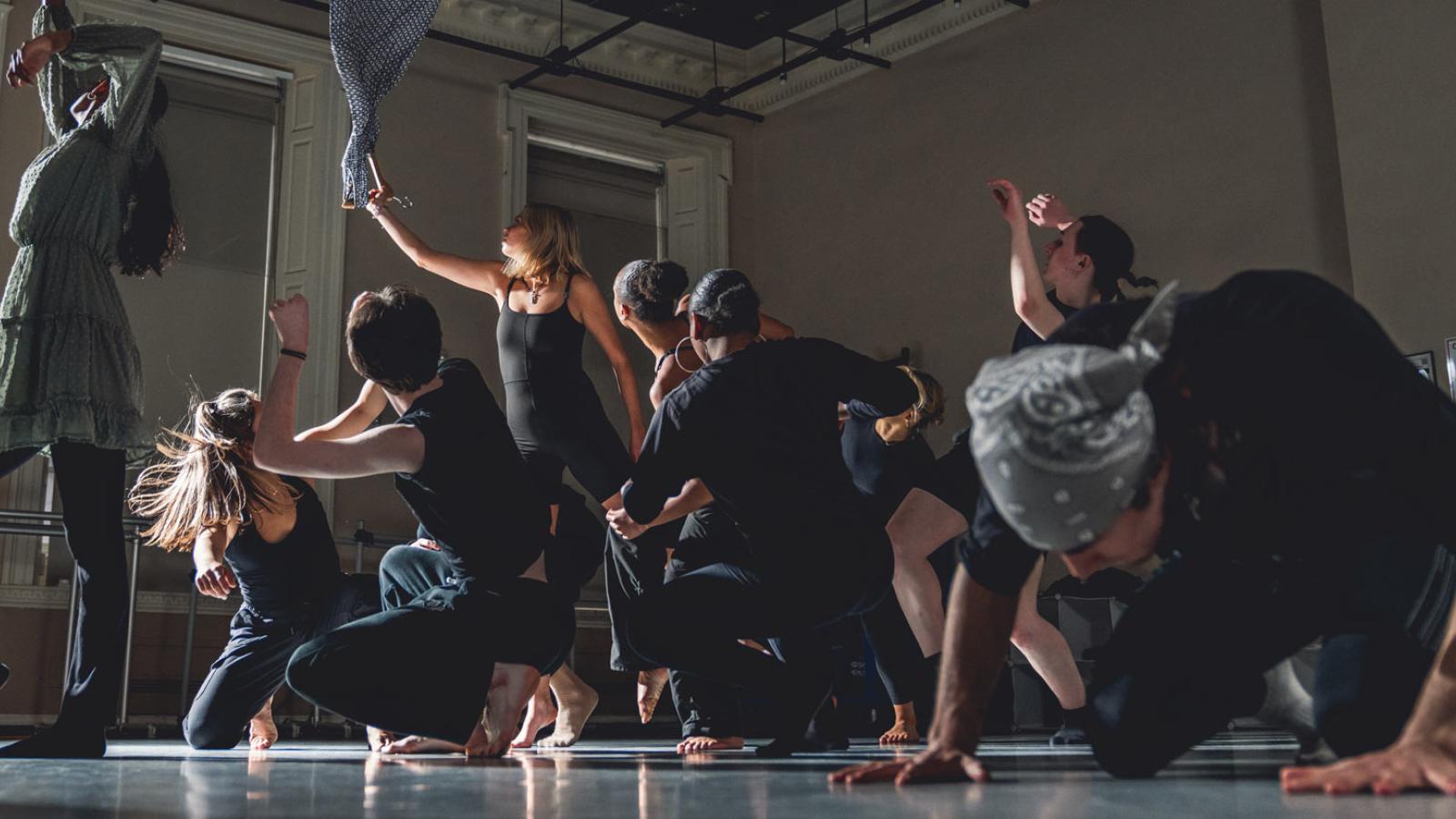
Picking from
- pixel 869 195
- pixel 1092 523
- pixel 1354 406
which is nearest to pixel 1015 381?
pixel 1092 523

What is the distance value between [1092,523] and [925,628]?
9.31ft

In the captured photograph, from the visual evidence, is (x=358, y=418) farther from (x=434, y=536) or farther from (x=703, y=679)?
(x=703, y=679)

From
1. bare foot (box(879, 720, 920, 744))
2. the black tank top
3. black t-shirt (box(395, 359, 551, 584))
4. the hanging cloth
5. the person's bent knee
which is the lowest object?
bare foot (box(879, 720, 920, 744))

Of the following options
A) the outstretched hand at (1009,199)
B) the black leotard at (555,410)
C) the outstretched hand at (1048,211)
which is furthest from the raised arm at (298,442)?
the outstretched hand at (1048,211)

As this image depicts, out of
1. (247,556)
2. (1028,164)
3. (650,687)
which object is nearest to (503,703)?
(247,556)

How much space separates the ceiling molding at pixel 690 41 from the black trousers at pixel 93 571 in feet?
17.1

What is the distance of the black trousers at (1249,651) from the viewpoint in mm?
1734

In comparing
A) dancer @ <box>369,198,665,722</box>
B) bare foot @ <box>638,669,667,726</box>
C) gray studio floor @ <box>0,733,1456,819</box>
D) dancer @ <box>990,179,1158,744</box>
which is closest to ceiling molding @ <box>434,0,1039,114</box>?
dancer @ <box>369,198,665,722</box>

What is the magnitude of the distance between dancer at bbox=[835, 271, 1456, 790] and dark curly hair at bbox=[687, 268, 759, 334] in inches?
60.2

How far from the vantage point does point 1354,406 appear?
145cm

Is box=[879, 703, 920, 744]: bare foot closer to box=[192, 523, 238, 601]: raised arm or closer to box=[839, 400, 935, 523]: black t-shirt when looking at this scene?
box=[839, 400, 935, 523]: black t-shirt

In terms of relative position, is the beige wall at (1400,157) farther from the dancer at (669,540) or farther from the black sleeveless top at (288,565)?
the black sleeveless top at (288,565)

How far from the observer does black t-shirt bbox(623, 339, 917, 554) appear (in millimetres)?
2910

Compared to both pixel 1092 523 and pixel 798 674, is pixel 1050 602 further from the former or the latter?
pixel 1092 523
